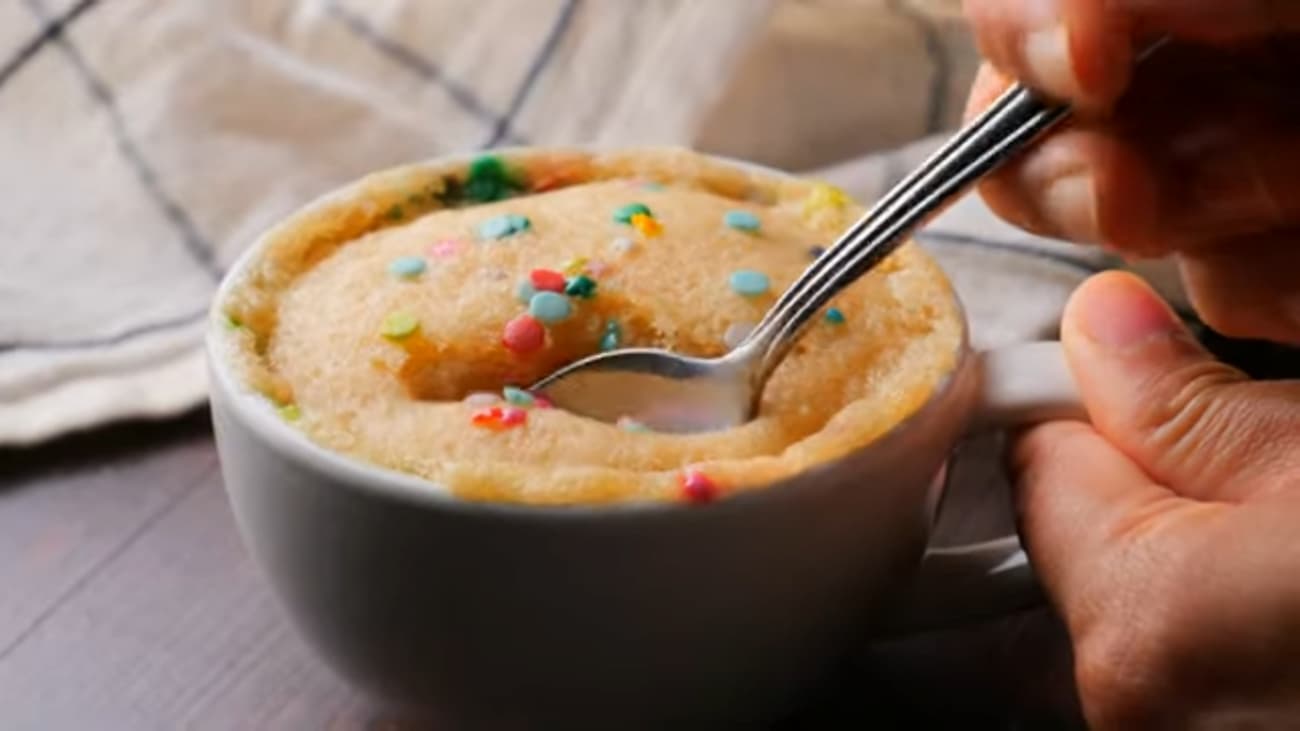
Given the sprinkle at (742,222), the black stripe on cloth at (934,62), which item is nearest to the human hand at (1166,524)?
the sprinkle at (742,222)

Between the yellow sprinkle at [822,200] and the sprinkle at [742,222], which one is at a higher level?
the sprinkle at [742,222]

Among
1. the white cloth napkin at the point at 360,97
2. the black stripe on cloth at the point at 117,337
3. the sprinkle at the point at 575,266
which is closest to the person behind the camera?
the sprinkle at the point at 575,266

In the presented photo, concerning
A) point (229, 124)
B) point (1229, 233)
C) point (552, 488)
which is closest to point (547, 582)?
point (552, 488)

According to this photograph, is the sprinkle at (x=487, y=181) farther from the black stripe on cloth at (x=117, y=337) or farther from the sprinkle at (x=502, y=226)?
the black stripe on cloth at (x=117, y=337)

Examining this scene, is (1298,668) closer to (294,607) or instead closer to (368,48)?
(294,607)

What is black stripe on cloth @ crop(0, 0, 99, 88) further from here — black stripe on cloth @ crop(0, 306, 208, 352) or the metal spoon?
the metal spoon

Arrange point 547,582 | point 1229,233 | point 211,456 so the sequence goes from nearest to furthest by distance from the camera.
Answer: point 547,582
point 1229,233
point 211,456

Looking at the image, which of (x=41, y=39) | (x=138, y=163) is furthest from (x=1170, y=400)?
(x=41, y=39)

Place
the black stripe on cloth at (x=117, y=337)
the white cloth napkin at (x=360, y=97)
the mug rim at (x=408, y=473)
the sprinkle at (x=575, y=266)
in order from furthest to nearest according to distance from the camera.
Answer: the white cloth napkin at (x=360, y=97)
the black stripe on cloth at (x=117, y=337)
the sprinkle at (x=575, y=266)
the mug rim at (x=408, y=473)
